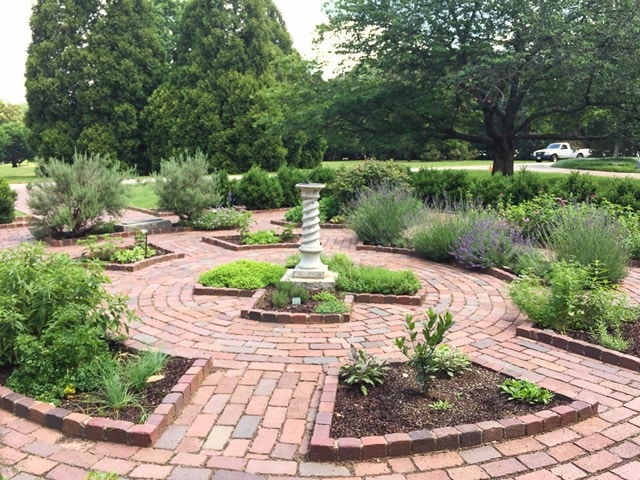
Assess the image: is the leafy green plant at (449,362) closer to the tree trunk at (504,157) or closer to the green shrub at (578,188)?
the green shrub at (578,188)

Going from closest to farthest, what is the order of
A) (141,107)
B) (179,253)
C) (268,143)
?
(179,253) → (268,143) → (141,107)

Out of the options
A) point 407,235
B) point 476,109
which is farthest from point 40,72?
point 407,235

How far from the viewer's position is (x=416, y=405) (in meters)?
3.00

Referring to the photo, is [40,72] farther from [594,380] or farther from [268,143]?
[594,380]

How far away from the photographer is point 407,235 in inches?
316

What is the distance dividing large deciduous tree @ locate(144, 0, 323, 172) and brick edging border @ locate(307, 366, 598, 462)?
21.2 meters

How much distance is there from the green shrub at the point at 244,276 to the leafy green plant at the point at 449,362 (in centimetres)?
251

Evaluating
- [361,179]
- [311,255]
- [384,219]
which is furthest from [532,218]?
[311,255]

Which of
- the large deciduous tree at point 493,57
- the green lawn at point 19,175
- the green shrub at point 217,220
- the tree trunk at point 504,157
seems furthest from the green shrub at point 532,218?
the green lawn at point 19,175

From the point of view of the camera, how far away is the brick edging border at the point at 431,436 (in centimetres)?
256

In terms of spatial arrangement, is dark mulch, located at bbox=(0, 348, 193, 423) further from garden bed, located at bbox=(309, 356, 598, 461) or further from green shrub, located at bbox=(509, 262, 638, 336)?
green shrub, located at bbox=(509, 262, 638, 336)

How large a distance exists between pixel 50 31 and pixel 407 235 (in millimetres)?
24110

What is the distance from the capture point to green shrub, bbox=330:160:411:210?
35.2 ft

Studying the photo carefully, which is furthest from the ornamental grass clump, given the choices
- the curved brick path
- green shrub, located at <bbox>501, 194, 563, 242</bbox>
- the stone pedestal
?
the stone pedestal
